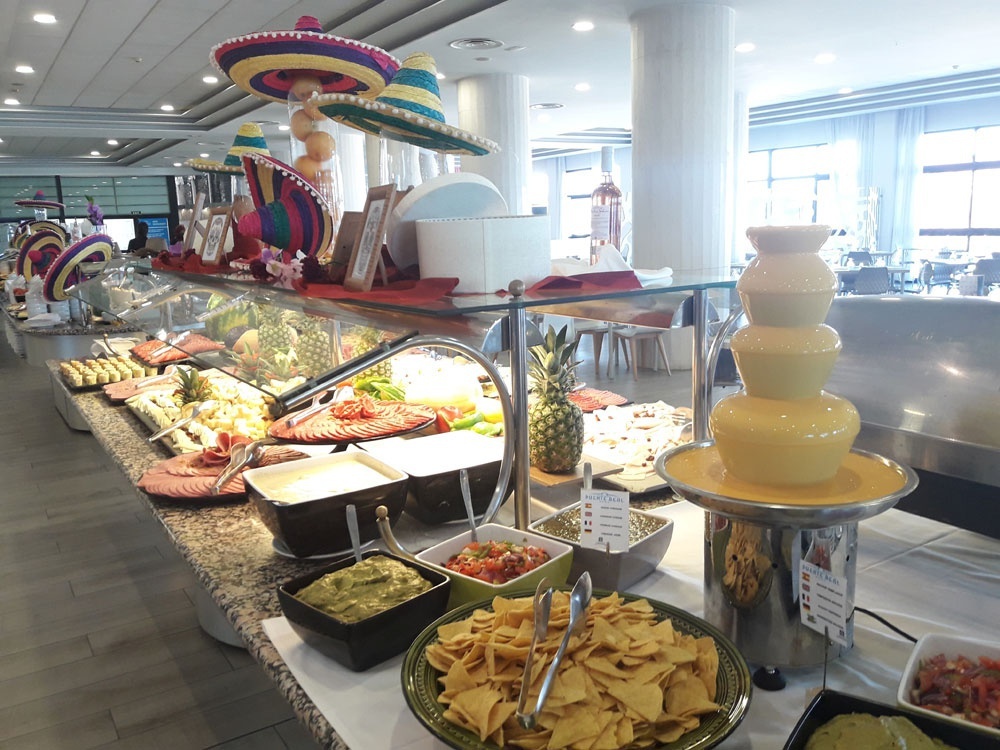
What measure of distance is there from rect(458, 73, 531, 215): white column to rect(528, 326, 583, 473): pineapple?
6.00 m

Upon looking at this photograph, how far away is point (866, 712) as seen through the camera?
0.76 metres

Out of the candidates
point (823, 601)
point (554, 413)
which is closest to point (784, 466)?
point (823, 601)

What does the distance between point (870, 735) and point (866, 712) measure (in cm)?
3

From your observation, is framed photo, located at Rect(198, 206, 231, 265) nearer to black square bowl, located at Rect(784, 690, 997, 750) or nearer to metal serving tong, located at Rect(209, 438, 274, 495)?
metal serving tong, located at Rect(209, 438, 274, 495)

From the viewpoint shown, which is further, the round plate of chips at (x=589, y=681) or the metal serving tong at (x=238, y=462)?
the metal serving tong at (x=238, y=462)

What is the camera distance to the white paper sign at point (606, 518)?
1104mm

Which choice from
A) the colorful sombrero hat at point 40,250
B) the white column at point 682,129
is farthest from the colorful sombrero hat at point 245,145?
the colorful sombrero hat at point 40,250

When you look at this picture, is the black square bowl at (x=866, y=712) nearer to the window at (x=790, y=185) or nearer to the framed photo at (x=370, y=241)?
the framed photo at (x=370, y=241)

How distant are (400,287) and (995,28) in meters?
6.94

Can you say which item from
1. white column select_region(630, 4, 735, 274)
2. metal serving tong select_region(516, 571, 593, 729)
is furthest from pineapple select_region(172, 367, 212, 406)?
white column select_region(630, 4, 735, 274)

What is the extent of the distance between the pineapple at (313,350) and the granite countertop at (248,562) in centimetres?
34

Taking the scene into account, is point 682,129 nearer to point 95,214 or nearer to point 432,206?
point 432,206

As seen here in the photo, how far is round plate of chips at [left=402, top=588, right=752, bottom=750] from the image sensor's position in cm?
77

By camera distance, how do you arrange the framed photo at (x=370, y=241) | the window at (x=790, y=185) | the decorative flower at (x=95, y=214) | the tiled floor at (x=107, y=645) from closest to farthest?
the framed photo at (x=370, y=241) → the tiled floor at (x=107, y=645) → the decorative flower at (x=95, y=214) → the window at (x=790, y=185)
